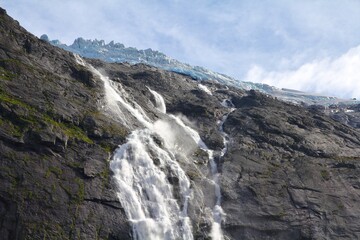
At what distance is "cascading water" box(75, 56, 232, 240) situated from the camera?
2483 inches

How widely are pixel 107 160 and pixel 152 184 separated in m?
7.27

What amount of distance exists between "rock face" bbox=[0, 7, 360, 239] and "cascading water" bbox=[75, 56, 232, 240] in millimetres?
1397

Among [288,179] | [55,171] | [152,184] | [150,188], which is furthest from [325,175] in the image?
[55,171]

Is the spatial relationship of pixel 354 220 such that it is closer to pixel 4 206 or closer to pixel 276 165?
pixel 276 165

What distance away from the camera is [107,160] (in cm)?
6781

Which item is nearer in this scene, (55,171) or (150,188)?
(55,171)

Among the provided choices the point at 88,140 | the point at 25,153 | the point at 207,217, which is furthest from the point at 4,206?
the point at 207,217

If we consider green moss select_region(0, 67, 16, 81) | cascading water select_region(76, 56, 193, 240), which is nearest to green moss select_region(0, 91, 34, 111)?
green moss select_region(0, 67, 16, 81)

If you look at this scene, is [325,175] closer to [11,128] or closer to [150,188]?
[150,188]

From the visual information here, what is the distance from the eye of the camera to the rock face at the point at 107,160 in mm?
58312

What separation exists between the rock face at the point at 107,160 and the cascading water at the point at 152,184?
1.40 meters

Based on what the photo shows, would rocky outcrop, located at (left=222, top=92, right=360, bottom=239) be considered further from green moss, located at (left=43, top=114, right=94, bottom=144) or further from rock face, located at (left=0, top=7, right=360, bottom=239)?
green moss, located at (left=43, top=114, right=94, bottom=144)

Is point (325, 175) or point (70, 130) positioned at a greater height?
point (325, 175)

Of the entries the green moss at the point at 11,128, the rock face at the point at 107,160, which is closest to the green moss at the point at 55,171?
the rock face at the point at 107,160
